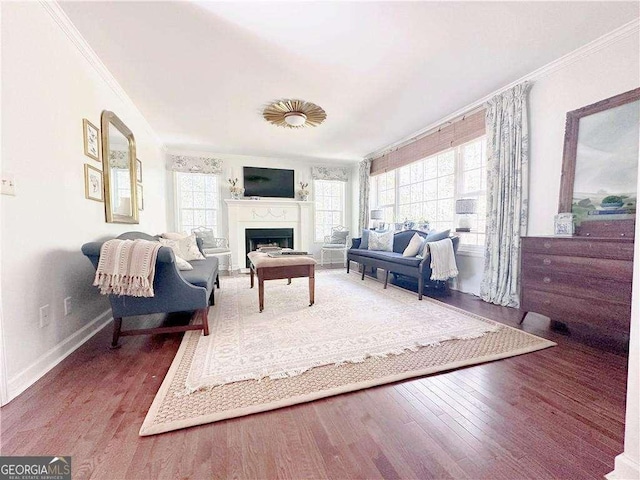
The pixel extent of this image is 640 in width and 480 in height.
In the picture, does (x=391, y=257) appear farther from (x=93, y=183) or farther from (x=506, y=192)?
(x=93, y=183)

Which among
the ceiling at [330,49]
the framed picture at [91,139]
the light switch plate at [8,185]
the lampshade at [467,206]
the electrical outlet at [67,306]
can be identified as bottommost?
the electrical outlet at [67,306]

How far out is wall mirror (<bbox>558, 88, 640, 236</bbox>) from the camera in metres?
2.08

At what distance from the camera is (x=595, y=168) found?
7.52ft

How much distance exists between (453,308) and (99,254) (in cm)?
320

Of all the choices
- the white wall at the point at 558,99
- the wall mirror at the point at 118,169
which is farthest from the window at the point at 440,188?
the wall mirror at the point at 118,169

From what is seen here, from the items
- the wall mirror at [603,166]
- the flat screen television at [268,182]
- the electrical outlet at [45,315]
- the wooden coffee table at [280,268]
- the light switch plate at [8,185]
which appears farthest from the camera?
the flat screen television at [268,182]

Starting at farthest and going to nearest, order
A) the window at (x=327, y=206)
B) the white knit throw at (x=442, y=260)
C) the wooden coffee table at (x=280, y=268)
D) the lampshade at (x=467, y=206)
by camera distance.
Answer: the window at (x=327, y=206) < the lampshade at (x=467, y=206) < the white knit throw at (x=442, y=260) < the wooden coffee table at (x=280, y=268)

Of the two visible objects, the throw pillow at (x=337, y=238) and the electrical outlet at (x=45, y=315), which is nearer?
the electrical outlet at (x=45, y=315)

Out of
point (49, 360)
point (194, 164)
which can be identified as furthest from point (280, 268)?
point (194, 164)

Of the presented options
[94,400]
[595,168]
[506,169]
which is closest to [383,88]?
[506,169]

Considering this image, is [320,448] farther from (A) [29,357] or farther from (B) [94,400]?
(A) [29,357]

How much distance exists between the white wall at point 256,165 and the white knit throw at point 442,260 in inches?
131

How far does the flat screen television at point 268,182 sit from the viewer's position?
18.9ft

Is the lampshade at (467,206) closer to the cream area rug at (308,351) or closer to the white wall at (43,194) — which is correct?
the cream area rug at (308,351)
